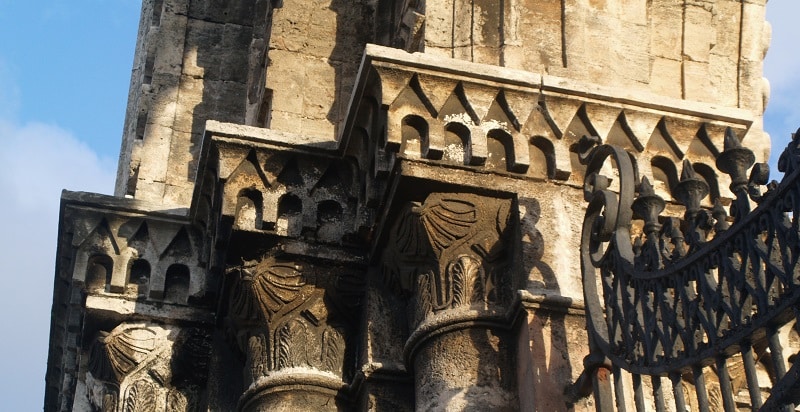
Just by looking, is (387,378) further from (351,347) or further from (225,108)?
(225,108)

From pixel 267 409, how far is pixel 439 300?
4.01ft

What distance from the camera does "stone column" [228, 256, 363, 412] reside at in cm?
761

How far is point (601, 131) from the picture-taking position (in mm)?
7129

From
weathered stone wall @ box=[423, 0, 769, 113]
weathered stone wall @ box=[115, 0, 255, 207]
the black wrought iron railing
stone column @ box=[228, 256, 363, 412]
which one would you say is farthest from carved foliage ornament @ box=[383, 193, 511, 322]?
weathered stone wall @ box=[115, 0, 255, 207]

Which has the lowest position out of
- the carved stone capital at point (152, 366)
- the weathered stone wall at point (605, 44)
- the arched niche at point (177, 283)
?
the carved stone capital at point (152, 366)

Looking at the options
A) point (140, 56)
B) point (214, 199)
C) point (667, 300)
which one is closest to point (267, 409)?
point (214, 199)

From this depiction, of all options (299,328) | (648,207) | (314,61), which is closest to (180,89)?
(314,61)

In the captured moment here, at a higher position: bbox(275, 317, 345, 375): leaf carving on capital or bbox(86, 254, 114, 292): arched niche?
bbox(86, 254, 114, 292): arched niche

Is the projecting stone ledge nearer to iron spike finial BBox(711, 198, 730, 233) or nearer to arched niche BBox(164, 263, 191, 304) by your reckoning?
iron spike finial BBox(711, 198, 730, 233)

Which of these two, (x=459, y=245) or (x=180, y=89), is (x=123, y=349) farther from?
(x=459, y=245)

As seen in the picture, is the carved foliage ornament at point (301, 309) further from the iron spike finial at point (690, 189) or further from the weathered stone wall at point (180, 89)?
the iron spike finial at point (690, 189)

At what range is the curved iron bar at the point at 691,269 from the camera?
4770mm

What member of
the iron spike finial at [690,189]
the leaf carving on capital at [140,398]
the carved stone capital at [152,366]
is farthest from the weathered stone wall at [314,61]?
the iron spike finial at [690,189]

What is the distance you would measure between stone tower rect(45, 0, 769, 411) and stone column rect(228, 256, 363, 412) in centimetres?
1
